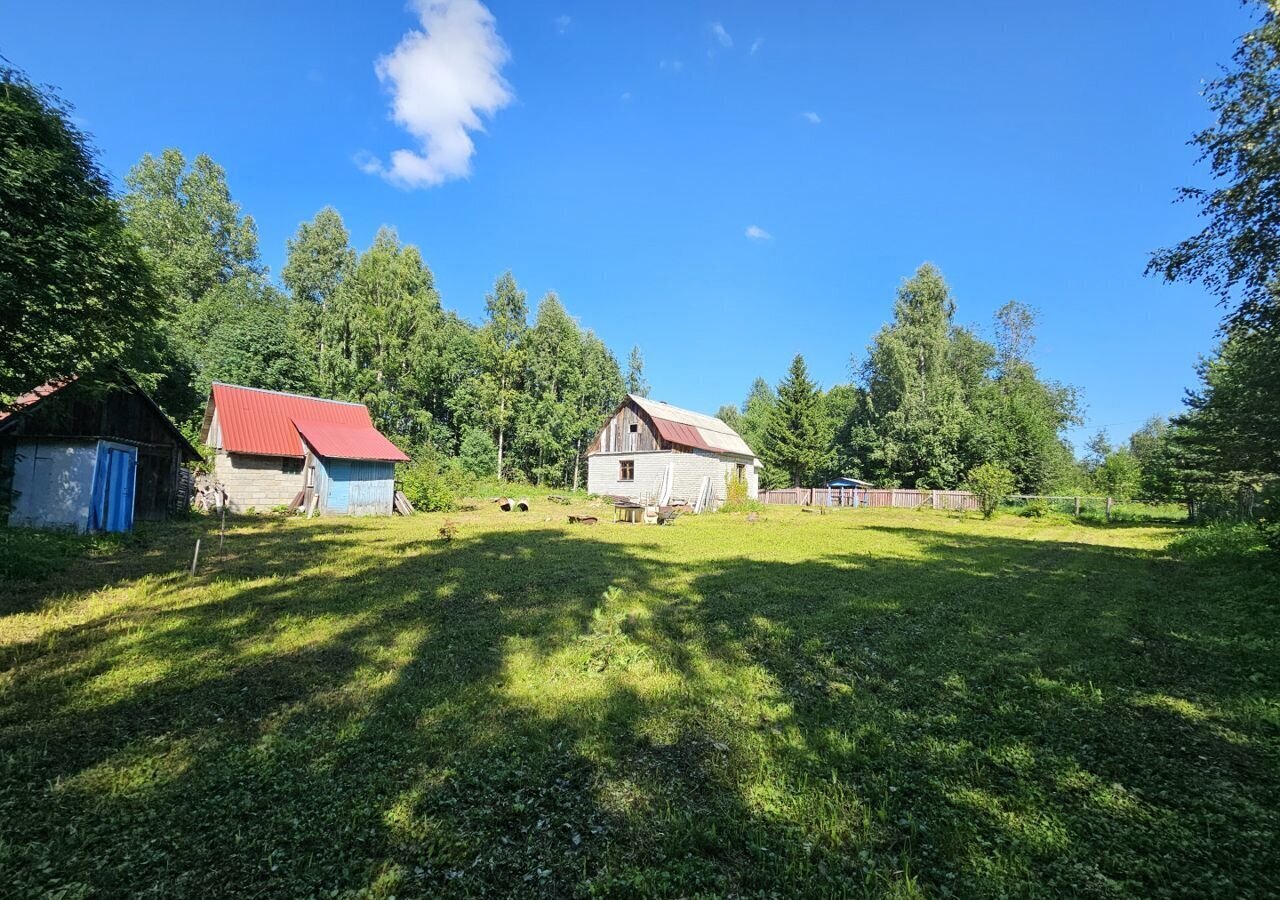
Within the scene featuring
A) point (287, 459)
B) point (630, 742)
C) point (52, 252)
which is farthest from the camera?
point (287, 459)

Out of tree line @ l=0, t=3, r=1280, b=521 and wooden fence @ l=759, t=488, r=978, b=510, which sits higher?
tree line @ l=0, t=3, r=1280, b=521

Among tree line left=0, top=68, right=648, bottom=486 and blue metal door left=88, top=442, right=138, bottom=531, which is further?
tree line left=0, top=68, right=648, bottom=486

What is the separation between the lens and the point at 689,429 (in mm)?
31578

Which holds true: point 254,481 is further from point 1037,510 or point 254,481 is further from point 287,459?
point 1037,510

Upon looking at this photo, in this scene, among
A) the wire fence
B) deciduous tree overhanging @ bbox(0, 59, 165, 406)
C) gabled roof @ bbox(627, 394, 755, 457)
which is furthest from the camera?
gabled roof @ bbox(627, 394, 755, 457)

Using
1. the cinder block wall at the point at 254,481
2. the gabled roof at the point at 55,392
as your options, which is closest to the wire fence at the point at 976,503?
the cinder block wall at the point at 254,481

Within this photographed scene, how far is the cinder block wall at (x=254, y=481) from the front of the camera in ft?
67.7

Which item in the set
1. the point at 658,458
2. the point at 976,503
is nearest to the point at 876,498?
the point at 976,503

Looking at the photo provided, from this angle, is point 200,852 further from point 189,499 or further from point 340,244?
point 340,244

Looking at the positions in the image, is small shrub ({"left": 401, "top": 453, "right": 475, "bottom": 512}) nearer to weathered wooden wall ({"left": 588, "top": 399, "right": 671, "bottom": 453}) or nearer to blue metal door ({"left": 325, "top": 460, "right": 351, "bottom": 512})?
blue metal door ({"left": 325, "top": 460, "right": 351, "bottom": 512})

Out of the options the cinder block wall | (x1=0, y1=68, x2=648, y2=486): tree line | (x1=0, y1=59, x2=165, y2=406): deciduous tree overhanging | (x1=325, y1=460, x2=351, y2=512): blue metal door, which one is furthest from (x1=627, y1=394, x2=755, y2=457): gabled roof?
(x1=0, y1=59, x2=165, y2=406): deciduous tree overhanging

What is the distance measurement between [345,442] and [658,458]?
15.3m

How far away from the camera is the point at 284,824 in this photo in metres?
2.79

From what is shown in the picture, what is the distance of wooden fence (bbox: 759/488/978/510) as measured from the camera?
3259 cm
